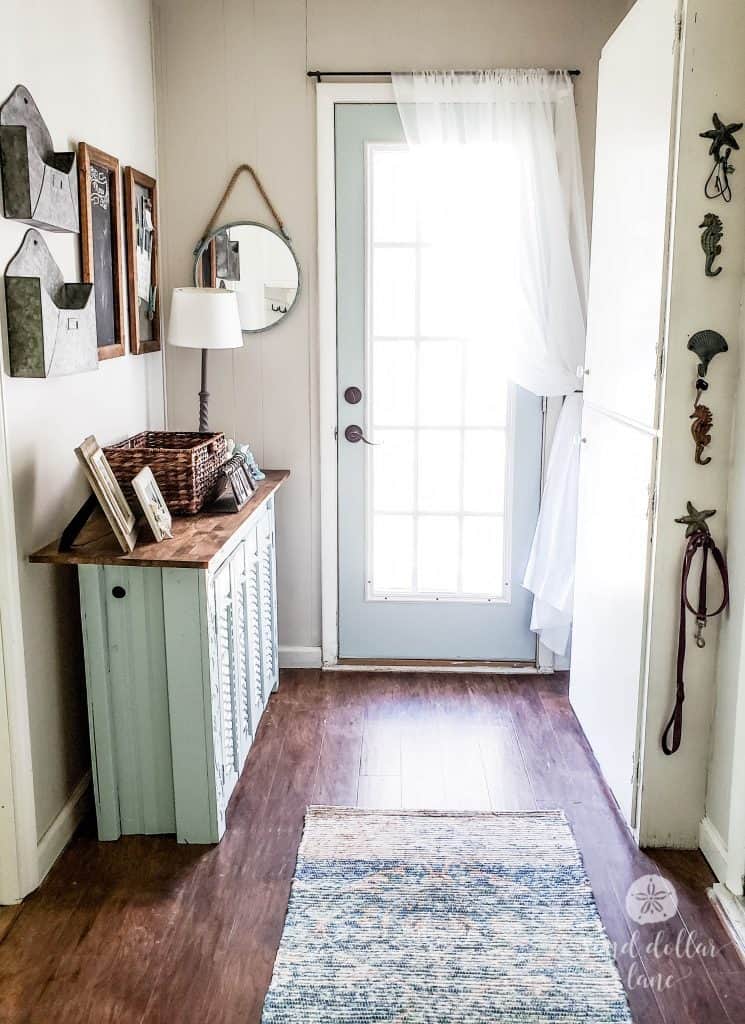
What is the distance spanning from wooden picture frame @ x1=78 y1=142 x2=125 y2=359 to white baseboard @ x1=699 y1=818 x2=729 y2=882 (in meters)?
2.21

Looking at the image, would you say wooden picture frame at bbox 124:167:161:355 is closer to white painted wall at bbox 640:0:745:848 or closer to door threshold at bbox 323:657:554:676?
door threshold at bbox 323:657:554:676

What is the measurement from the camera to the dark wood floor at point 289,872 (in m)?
1.99

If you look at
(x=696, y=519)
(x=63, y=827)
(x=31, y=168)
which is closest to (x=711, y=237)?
(x=696, y=519)

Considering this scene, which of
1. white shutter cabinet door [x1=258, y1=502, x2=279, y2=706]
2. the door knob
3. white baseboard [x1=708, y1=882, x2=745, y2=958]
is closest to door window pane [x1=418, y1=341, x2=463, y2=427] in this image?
the door knob

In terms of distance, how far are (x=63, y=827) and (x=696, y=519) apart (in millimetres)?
1890

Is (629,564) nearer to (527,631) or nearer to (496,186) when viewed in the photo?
(527,631)

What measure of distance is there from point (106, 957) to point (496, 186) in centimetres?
280

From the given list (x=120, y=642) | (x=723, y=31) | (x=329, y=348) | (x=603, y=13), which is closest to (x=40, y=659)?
(x=120, y=642)

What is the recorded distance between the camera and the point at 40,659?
2.41 meters

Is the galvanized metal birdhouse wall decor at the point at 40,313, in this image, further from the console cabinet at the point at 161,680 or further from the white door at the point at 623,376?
the white door at the point at 623,376

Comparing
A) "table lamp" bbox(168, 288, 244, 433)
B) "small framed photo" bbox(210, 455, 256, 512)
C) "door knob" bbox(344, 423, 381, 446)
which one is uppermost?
"table lamp" bbox(168, 288, 244, 433)

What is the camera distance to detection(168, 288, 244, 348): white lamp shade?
3.21m

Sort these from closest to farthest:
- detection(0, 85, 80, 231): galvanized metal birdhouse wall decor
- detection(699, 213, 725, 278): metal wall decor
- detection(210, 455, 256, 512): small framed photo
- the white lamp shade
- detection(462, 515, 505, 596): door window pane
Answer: detection(0, 85, 80, 231): galvanized metal birdhouse wall decor
detection(699, 213, 725, 278): metal wall decor
detection(210, 455, 256, 512): small framed photo
the white lamp shade
detection(462, 515, 505, 596): door window pane

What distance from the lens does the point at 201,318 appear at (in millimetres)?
3213
